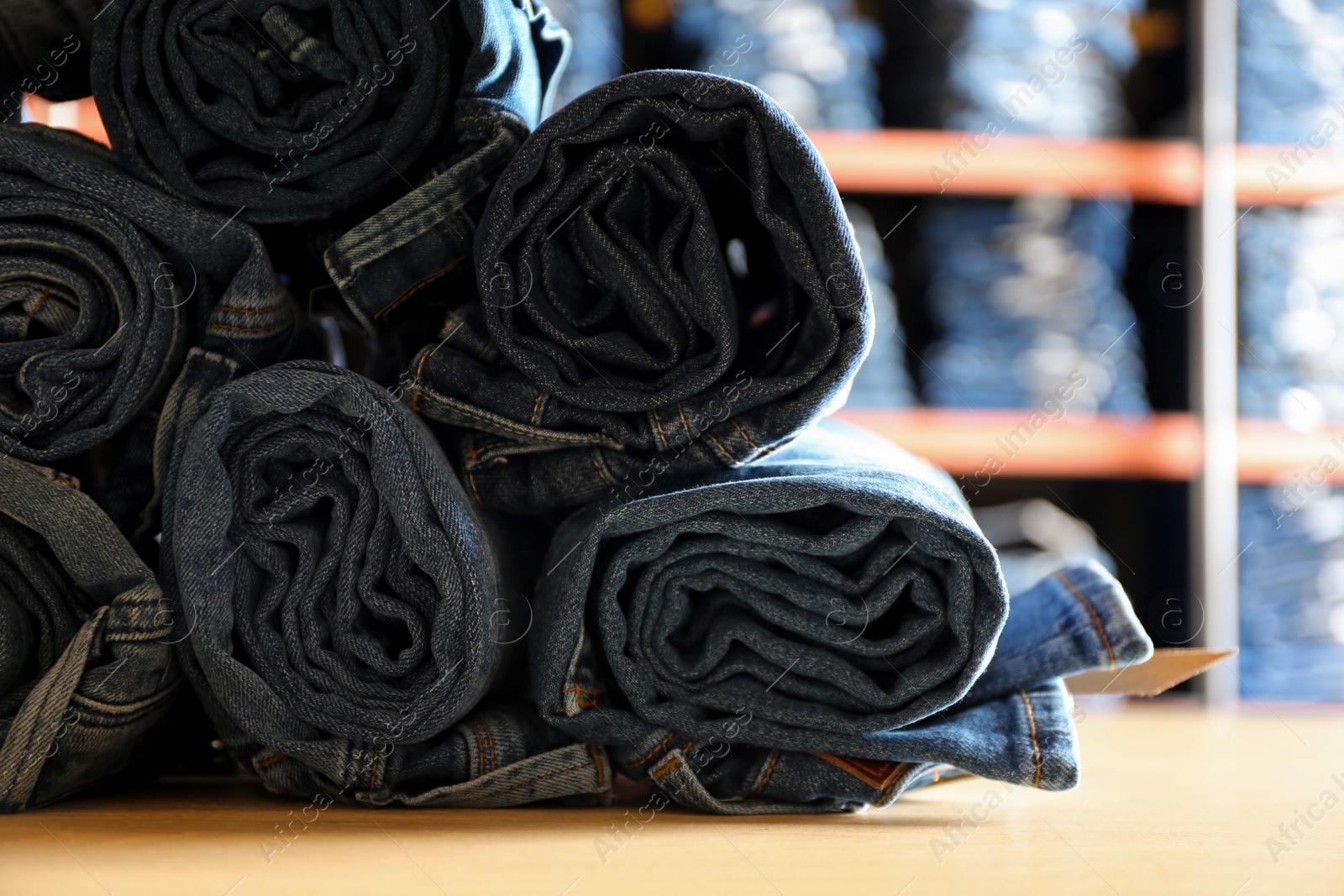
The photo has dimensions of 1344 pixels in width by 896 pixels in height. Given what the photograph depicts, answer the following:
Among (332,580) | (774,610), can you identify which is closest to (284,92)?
(332,580)

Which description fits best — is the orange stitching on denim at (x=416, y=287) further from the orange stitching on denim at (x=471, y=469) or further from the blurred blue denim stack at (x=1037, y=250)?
the blurred blue denim stack at (x=1037, y=250)

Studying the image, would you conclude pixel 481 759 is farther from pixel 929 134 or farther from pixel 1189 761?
pixel 929 134

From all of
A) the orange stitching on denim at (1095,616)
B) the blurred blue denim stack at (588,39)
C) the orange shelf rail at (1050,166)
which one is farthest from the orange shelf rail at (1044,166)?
the orange stitching on denim at (1095,616)

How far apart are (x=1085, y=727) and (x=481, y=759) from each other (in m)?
0.71

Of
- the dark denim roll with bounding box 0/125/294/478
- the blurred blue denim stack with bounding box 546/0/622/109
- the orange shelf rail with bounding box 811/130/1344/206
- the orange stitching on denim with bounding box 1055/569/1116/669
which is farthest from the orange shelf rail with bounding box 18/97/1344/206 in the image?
the dark denim roll with bounding box 0/125/294/478

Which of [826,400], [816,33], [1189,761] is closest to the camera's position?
[826,400]

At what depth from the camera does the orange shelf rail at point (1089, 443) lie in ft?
4.03

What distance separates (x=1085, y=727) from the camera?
0.98m

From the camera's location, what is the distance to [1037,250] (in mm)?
1271

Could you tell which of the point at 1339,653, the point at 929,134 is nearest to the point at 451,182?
the point at 929,134

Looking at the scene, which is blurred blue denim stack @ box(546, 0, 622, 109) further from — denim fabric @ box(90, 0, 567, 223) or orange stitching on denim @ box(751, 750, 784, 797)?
orange stitching on denim @ box(751, 750, 784, 797)

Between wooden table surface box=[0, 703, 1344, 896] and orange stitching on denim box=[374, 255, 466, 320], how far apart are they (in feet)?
0.81

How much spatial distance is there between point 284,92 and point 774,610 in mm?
350

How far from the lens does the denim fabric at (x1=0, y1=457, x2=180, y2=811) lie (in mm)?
457
